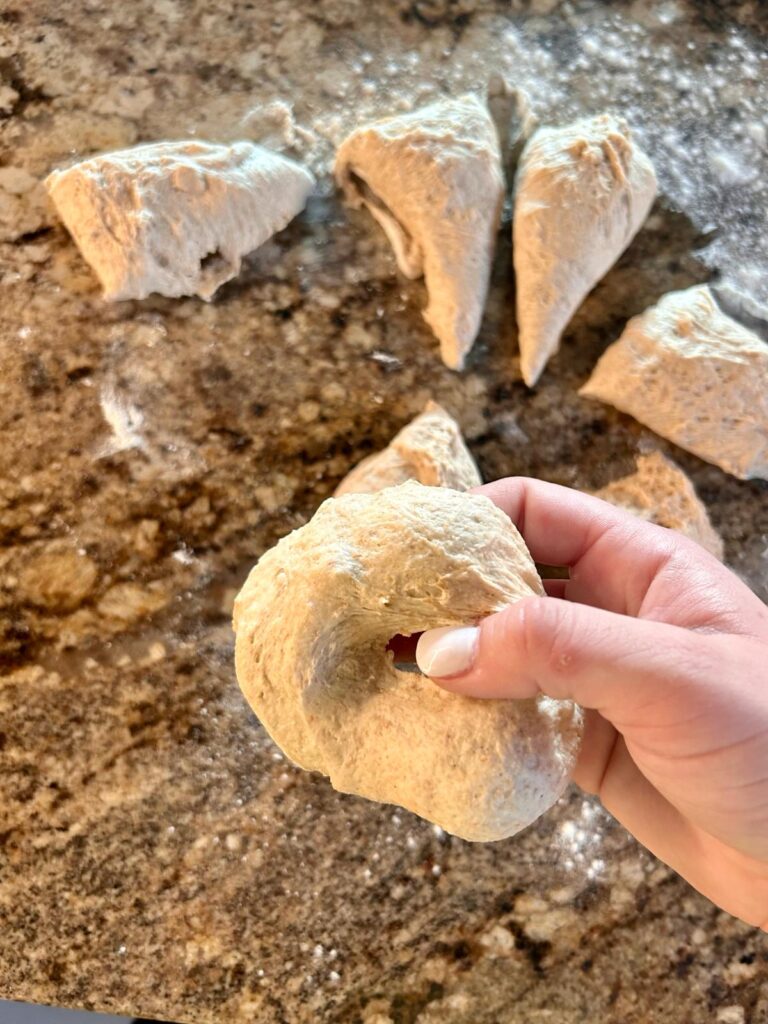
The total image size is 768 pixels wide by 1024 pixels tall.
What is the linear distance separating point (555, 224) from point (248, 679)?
0.74 meters

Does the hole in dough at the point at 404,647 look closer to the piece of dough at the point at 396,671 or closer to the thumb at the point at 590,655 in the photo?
the piece of dough at the point at 396,671

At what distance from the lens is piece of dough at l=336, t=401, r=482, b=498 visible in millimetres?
991

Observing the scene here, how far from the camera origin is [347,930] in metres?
0.96

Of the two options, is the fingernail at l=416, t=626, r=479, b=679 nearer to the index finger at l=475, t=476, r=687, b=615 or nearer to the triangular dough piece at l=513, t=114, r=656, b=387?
the index finger at l=475, t=476, r=687, b=615

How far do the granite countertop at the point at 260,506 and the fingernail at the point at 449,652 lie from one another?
1.18 ft

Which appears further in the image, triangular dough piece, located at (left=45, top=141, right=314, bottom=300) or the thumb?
triangular dough piece, located at (left=45, top=141, right=314, bottom=300)

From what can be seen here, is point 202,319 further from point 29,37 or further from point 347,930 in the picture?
point 347,930

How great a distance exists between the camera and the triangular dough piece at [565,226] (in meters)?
1.10

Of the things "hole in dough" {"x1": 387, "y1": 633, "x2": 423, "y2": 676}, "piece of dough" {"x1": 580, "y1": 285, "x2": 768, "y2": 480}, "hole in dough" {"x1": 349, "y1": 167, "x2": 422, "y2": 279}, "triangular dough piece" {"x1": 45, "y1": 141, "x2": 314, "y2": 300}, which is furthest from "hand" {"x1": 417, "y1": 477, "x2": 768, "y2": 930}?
"triangular dough piece" {"x1": 45, "y1": 141, "x2": 314, "y2": 300}

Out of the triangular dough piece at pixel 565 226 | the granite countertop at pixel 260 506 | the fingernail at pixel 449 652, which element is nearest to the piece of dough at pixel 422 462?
the granite countertop at pixel 260 506

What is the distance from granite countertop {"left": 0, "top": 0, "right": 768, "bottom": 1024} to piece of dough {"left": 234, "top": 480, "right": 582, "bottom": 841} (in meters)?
0.25

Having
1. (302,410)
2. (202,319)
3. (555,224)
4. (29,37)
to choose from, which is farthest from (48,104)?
(555,224)

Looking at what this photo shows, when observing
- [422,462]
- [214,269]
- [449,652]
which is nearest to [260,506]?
[422,462]

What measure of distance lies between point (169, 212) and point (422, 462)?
0.47 metres
